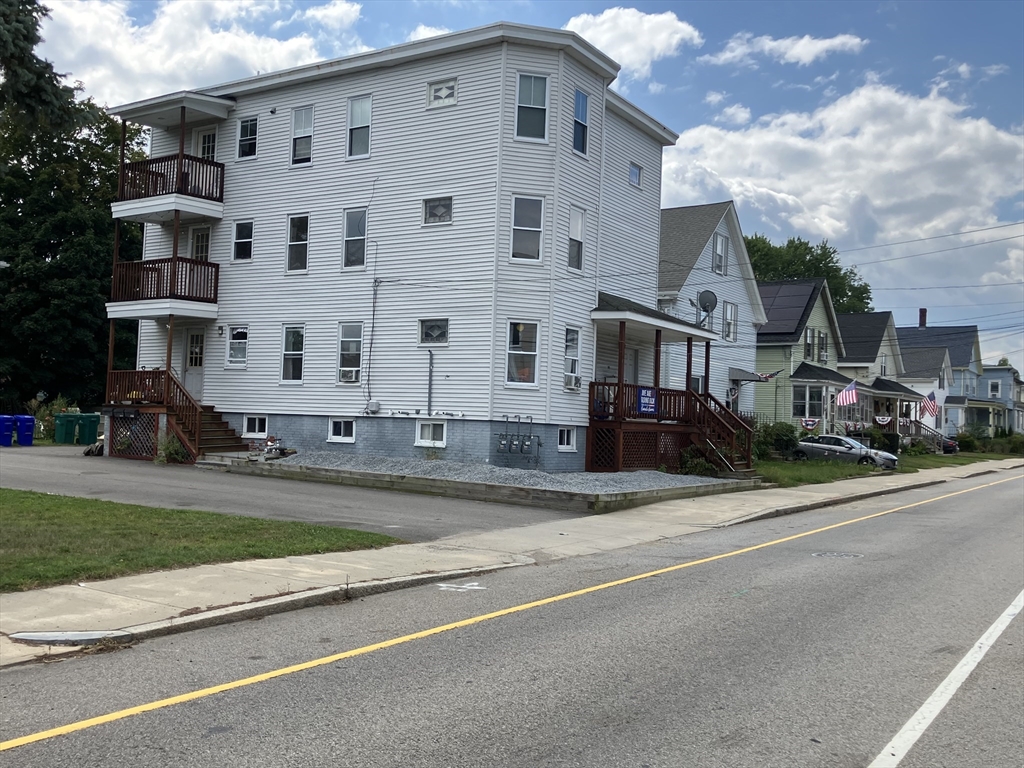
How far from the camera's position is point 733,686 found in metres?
6.63

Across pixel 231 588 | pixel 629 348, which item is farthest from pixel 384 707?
pixel 629 348

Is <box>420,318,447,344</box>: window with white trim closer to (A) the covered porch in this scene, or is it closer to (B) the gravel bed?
(B) the gravel bed

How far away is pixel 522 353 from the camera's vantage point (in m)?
23.7

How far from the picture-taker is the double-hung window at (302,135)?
1067 inches

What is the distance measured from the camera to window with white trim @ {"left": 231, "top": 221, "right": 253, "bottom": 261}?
28172 mm

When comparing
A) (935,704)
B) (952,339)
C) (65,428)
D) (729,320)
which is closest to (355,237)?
(65,428)

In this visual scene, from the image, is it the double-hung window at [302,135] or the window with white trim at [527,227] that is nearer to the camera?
the window with white trim at [527,227]

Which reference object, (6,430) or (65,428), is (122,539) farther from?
(65,428)

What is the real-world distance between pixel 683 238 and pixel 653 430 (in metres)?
13.8

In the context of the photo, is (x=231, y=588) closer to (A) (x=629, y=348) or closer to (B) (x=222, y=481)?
(B) (x=222, y=481)

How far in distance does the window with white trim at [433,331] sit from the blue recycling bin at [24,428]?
45.1ft

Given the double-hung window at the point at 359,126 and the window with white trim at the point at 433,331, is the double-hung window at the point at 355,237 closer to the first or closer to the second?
the double-hung window at the point at 359,126

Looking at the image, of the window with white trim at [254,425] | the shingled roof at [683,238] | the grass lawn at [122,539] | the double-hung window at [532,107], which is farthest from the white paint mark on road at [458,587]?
the shingled roof at [683,238]

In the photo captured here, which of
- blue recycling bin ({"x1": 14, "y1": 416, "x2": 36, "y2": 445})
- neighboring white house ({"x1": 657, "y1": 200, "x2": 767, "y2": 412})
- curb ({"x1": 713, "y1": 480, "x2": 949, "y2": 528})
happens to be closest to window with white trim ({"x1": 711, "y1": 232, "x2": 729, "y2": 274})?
neighboring white house ({"x1": 657, "y1": 200, "x2": 767, "y2": 412})
